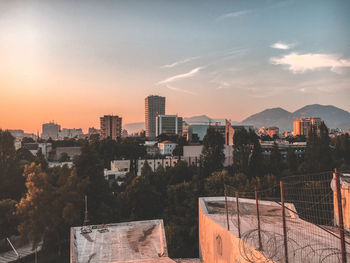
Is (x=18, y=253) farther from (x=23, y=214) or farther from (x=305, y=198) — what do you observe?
(x=305, y=198)

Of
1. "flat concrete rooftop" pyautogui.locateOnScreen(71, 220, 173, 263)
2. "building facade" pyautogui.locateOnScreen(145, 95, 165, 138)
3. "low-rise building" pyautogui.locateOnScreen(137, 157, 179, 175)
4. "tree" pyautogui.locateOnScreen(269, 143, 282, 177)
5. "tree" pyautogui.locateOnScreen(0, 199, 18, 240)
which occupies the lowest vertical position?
"tree" pyautogui.locateOnScreen(0, 199, 18, 240)

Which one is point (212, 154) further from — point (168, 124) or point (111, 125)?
Answer: point (168, 124)

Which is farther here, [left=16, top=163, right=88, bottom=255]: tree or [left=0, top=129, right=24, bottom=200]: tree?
[left=0, top=129, right=24, bottom=200]: tree

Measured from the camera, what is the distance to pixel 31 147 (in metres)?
47.6

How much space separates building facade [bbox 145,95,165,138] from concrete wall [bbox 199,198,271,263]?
111902 mm

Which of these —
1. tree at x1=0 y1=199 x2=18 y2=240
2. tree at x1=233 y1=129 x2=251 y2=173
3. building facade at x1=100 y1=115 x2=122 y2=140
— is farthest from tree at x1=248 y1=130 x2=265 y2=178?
building facade at x1=100 y1=115 x2=122 y2=140

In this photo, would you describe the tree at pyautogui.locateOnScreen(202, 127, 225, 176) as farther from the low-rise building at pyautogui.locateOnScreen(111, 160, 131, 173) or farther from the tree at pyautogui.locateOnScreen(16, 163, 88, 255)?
the low-rise building at pyautogui.locateOnScreen(111, 160, 131, 173)

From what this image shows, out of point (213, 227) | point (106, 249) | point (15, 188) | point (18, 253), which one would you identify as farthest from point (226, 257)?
point (15, 188)

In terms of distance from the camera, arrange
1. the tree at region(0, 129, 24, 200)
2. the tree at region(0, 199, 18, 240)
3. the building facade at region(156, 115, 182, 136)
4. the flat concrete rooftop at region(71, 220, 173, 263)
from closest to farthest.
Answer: the flat concrete rooftop at region(71, 220, 173, 263) → the tree at region(0, 199, 18, 240) → the tree at region(0, 129, 24, 200) → the building facade at region(156, 115, 182, 136)

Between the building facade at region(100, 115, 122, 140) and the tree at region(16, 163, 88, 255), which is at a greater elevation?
the building facade at region(100, 115, 122, 140)

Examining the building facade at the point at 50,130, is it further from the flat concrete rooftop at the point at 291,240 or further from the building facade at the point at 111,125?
the flat concrete rooftop at the point at 291,240

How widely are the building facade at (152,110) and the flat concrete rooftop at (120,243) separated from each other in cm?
11035

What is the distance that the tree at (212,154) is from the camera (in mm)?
18469

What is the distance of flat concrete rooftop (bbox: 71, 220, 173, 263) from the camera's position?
7.02 metres
